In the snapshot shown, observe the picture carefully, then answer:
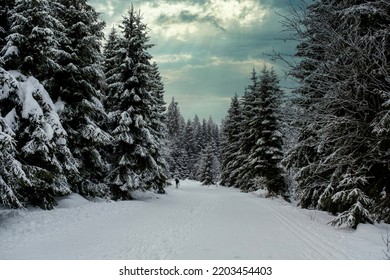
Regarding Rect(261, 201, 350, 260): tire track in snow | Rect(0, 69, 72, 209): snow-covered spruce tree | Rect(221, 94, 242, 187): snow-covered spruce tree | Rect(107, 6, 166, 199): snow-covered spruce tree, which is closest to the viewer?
Rect(261, 201, 350, 260): tire track in snow

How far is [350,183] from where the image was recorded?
32.4 ft

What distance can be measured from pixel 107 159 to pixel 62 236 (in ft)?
36.3

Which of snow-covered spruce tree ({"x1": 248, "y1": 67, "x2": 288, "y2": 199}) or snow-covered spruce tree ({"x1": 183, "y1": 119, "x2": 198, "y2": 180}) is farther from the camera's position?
snow-covered spruce tree ({"x1": 183, "y1": 119, "x2": 198, "y2": 180})

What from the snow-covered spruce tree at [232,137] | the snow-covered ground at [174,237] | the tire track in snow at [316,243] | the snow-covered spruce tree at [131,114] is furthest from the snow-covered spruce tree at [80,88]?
the snow-covered spruce tree at [232,137]

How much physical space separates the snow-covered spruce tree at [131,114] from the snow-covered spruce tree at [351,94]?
10887 millimetres

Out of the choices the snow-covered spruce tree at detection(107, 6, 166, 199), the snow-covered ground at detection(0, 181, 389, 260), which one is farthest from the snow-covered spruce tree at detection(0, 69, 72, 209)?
the snow-covered spruce tree at detection(107, 6, 166, 199)

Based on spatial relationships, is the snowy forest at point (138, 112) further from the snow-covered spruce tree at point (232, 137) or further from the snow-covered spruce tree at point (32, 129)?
the snow-covered spruce tree at point (232, 137)

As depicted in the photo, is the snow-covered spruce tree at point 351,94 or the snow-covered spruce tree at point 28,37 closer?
the snow-covered spruce tree at point 351,94

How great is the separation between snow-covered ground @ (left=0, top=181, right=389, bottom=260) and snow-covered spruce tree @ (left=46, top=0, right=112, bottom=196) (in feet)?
11.2

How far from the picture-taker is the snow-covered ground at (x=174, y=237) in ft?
24.3

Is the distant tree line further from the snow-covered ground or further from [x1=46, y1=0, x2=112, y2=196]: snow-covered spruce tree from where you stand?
the snow-covered ground

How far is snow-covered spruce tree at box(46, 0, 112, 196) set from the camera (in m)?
15.7

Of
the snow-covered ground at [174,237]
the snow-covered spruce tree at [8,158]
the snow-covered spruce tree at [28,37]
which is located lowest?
the snow-covered ground at [174,237]
